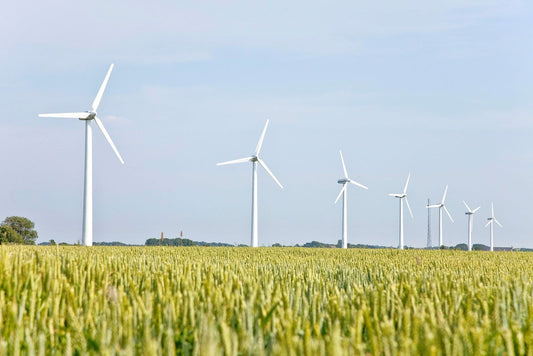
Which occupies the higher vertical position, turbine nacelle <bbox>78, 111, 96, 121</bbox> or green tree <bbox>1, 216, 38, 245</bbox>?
turbine nacelle <bbox>78, 111, 96, 121</bbox>

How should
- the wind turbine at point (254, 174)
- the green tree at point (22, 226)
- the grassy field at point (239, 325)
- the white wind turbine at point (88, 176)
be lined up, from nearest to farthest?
the grassy field at point (239, 325) → the white wind turbine at point (88, 176) → the wind turbine at point (254, 174) → the green tree at point (22, 226)

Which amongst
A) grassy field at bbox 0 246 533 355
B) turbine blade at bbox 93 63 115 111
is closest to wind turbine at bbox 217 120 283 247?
turbine blade at bbox 93 63 115 111

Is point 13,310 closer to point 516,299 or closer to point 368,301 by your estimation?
point 368,301

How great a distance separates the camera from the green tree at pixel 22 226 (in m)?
91.8

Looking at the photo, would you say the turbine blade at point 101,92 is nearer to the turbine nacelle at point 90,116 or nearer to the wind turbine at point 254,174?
the turbine nacelle at point 90,116

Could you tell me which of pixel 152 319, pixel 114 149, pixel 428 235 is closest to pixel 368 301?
pixel 152 319

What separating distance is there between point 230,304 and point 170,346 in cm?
177

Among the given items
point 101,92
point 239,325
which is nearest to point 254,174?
point 101,92

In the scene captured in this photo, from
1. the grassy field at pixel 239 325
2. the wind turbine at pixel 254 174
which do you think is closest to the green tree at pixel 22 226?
the wind turbine at pixel 254 174

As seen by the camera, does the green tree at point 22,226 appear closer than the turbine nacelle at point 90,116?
No

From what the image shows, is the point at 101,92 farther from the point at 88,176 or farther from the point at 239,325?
the point at 239,325

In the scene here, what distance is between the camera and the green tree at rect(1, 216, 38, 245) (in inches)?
3612

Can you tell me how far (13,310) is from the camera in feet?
16.7

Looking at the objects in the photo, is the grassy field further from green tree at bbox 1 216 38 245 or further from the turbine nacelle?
green tree at bbox 1 216 38 245
